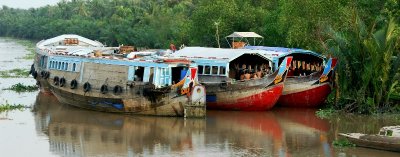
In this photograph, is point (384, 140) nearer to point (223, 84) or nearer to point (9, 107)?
point (223, 84)

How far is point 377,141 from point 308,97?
8398 mm

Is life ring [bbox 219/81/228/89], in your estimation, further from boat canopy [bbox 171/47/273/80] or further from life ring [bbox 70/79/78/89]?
life ring [bbox 70/79/78/89]

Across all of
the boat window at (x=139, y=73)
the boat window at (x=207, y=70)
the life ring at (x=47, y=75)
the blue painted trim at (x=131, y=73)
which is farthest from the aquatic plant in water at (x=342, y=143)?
the life ring at (x=47, y=75)

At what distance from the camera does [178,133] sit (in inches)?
872

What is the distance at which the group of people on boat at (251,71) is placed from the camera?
25953mm

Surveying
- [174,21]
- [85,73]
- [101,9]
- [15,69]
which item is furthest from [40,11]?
[85,73]

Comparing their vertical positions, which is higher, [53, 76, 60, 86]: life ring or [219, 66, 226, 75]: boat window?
[219, 66, 226, 75]: boat window

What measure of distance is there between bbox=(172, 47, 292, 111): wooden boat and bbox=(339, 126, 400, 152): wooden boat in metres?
6.33

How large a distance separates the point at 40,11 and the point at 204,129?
95621 millimetres

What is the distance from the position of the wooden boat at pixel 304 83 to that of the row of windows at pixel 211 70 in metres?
2.22

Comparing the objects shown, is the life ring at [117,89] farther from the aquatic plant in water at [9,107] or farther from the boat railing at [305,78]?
the boat railing at [305,78]

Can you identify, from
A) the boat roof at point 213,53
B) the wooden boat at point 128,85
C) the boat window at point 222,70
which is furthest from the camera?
the boat roof at point 213,53

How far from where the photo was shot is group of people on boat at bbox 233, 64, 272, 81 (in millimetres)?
25953

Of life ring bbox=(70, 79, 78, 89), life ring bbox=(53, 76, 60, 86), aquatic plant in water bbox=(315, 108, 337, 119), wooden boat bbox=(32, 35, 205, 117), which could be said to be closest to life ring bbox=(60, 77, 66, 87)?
wooden boat bbox=(32, 35, 205, 117)
